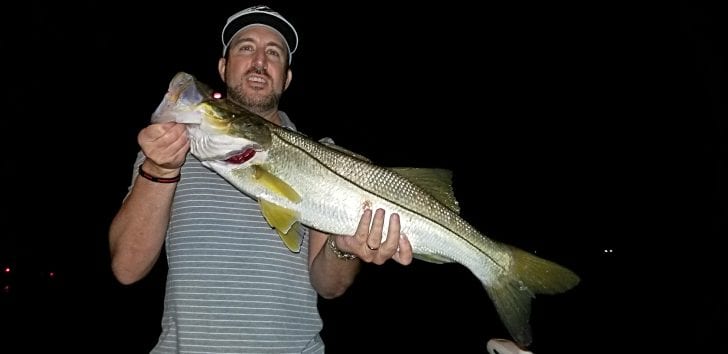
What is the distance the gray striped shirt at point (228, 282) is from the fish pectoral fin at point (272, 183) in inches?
11.2

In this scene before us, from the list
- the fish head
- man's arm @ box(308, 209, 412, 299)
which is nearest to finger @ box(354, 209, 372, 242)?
man's arm @ box(308, 209, 412, 299)

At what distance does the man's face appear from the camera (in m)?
2.98

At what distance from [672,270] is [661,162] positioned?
46.9 ft

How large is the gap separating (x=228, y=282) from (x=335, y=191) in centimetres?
70

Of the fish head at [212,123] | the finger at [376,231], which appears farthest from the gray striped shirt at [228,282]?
the finger at [376,231]

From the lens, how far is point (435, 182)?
287cm

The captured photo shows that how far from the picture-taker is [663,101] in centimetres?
3150

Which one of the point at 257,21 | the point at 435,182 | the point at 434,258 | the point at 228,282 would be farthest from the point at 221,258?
the point at 257,21

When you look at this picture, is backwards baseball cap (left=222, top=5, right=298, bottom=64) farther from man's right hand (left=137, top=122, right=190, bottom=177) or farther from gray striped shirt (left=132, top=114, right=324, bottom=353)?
man's right hand (left=137, top=122, right=190, bottom=177)

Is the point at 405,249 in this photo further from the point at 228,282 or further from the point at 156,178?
the point at 156,178

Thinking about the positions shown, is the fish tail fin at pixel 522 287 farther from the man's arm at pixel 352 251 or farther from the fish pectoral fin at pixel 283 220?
the fish pectoral fin at pixel 283 220

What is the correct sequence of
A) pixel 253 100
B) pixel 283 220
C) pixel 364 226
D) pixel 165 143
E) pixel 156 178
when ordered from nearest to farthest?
pixel 165 143
pixel 156 178
pixel 283 220
pixel 364 226
pixel 253 100

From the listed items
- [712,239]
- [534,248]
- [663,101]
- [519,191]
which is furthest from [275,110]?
[519,191]

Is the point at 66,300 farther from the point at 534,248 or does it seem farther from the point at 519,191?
the point at 519,191
